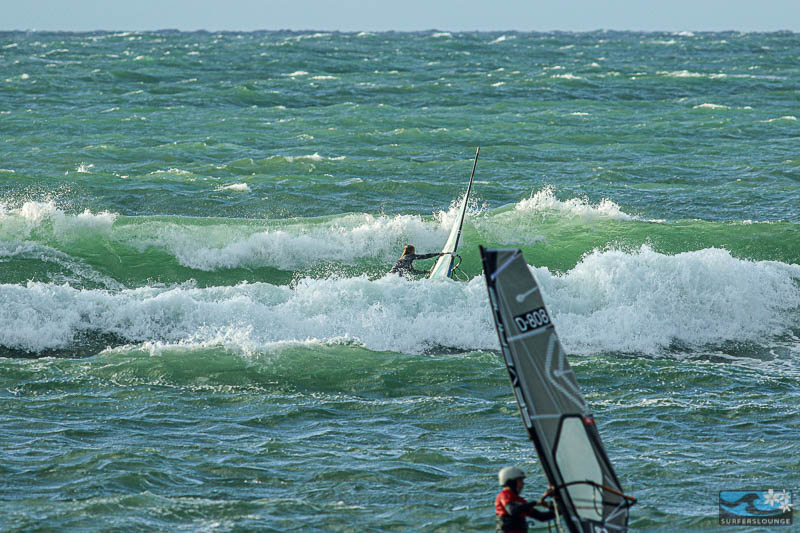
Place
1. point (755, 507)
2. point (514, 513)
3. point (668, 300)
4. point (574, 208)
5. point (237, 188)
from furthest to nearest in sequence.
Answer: point (237, 188), point (574, 208), point (668, 300), point (755, 507), point (514, 513)

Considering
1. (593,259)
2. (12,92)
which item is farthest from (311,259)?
(12,92)

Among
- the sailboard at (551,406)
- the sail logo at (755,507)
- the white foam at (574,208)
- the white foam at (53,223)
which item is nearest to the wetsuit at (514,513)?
the sailboard at (551,406)

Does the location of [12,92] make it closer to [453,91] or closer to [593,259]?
[453,91]

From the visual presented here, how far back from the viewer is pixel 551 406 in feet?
22.8

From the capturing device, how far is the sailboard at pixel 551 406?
22.3 feet

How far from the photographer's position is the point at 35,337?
13.4 metres

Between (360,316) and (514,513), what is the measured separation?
7.85 metres

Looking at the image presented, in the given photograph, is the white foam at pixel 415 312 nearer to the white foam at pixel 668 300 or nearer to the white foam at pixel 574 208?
the white foam at pixel 668 300

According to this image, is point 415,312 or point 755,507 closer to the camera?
point 755,507

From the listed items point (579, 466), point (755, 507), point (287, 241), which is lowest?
point (755, 507)

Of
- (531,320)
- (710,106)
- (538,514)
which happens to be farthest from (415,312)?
(710,106)

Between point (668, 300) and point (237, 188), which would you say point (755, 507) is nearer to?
point (668, 300)

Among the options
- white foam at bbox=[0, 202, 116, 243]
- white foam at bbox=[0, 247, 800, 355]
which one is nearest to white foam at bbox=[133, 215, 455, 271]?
white foam at bbox=[0, 202, 116, 243]

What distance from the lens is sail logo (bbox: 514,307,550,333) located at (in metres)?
6.92
